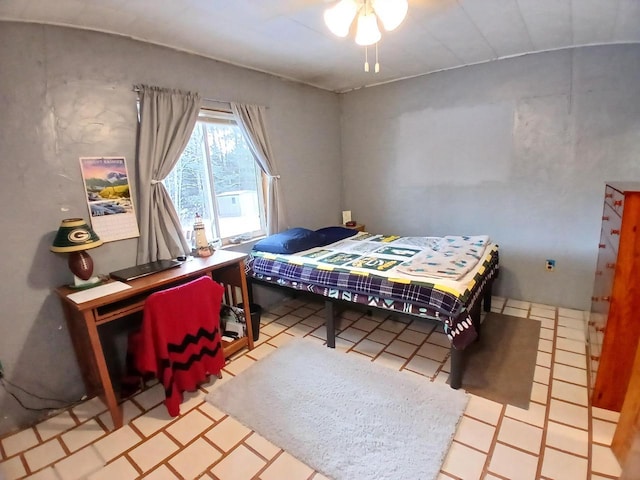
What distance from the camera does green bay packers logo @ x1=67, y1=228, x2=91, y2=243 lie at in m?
1.82

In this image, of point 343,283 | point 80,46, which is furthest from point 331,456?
point 80,46

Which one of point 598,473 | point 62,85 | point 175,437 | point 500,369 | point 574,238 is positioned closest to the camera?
point 598,473

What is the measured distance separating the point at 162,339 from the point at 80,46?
6.10ft

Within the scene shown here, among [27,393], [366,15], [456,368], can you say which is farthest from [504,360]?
[27,393]

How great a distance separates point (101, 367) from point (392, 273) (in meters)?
1.87

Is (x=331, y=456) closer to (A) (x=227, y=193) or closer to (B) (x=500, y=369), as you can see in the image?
(B) (x=500, y=369)

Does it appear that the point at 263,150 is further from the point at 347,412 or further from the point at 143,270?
the point at 347,412

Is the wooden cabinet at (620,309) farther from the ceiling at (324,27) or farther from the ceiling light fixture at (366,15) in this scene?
the ceiling light fixture at (366,15)

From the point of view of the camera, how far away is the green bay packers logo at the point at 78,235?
1.82m

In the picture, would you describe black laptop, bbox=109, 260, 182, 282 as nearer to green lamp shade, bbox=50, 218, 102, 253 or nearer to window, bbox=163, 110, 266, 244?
green lamp shade, bbox=50, 218, 102, 253

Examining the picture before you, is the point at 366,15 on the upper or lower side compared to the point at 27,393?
upper

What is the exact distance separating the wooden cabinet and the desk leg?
273cm

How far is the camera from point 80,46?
1.95 meters

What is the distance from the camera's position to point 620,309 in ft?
5.50
